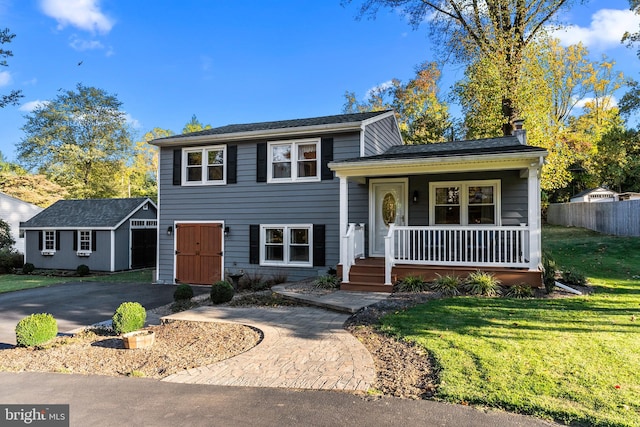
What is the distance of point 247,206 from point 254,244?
1.28m

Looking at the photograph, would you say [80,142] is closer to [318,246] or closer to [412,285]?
[318,246]

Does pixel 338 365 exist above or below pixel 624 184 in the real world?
below

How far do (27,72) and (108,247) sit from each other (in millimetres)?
12935

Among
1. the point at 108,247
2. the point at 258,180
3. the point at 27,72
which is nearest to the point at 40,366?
the point at 258,180

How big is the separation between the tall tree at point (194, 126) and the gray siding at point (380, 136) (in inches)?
1228

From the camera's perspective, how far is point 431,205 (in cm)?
1116

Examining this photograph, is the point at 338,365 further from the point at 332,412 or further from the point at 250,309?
the point at 250,309

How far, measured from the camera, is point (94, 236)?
19047 millimetres

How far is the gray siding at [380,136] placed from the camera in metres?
12.1

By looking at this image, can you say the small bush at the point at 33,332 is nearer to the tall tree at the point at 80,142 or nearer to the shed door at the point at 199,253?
the shed door at the point at 199,253

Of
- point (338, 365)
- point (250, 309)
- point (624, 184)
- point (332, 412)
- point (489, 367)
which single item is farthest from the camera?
point (624, 184)

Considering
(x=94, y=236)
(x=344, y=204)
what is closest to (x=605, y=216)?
(x=344, y=204)

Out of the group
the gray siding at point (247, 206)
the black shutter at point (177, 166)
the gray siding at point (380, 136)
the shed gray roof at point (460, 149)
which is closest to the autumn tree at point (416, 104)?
the gray siding at point (380, 136)

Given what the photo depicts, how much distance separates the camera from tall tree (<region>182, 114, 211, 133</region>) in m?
41.8
